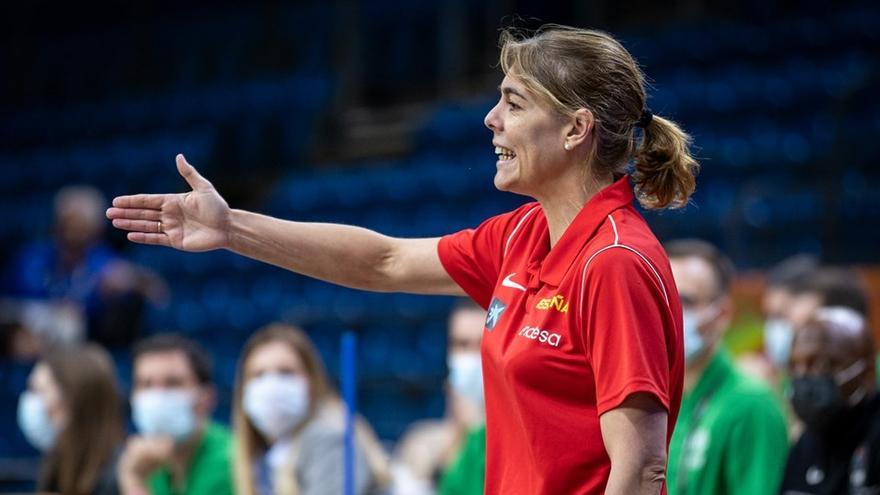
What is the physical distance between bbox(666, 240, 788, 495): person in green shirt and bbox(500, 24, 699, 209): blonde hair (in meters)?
1.75

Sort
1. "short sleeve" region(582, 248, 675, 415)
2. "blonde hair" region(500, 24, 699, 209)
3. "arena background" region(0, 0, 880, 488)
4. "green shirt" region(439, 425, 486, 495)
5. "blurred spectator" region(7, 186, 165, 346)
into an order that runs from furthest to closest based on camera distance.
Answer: "blurred spectator" region(7, 186, 165, 346), "arena background" region(0, 0, 880, 488), "green shirt" region(439, 425, 486, 495), "blonde hair" region(500, 24, 699, 209), "short sleeve" region(582, 248, 675, 415)

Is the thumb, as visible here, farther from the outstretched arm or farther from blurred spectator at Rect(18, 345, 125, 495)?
blurred spectator at Rect(18, 345, 125, 495)

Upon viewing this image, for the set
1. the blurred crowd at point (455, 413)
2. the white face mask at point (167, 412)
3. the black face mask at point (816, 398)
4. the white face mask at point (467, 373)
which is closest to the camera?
the black face mask at point (816, 398)

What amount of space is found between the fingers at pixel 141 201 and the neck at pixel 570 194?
806 millimetres

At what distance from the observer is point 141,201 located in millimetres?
2895

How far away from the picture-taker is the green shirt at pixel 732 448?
4.39 meters

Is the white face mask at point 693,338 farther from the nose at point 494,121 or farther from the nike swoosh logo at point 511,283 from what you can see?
the nose at point 494,121

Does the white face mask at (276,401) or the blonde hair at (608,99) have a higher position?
the blonde hair at (608,99)

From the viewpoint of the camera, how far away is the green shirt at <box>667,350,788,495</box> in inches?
173

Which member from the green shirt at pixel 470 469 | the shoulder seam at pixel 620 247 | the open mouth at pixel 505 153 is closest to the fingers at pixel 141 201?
the open mouth at pixel 505 153

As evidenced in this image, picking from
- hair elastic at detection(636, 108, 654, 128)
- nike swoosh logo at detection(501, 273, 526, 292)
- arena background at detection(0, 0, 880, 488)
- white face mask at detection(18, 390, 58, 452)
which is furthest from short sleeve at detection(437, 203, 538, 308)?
white face mask at detection(18, 390, 58, 452)

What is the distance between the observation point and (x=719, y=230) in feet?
26.8

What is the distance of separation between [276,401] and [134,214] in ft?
7.64

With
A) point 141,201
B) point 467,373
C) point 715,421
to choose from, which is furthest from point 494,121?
point 467,373
